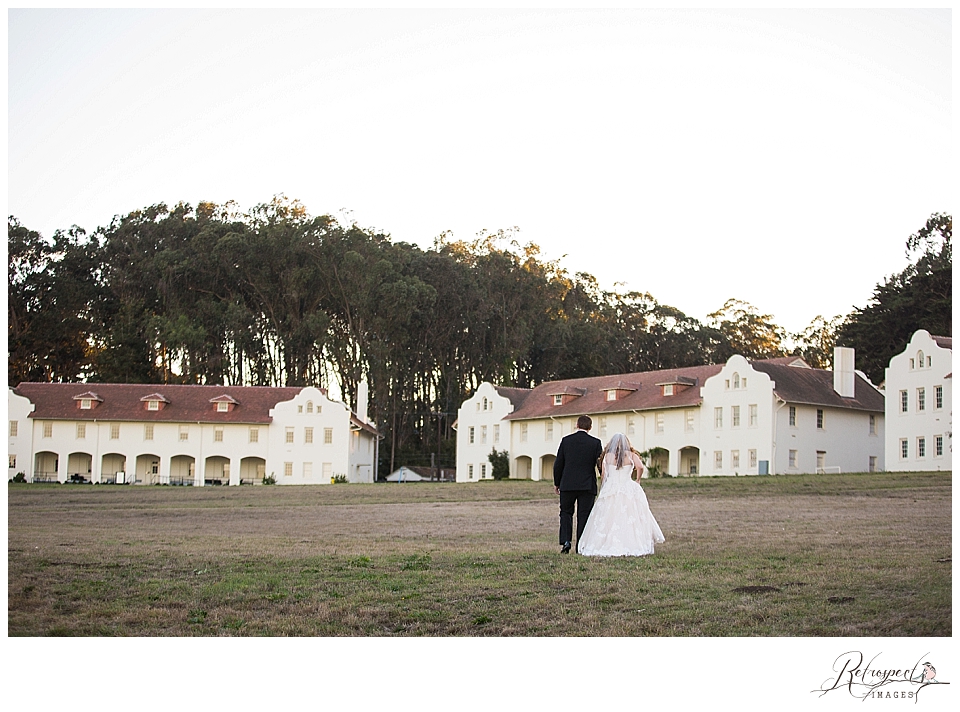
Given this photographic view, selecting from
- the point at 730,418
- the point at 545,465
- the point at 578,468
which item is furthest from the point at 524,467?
the point at 578,468

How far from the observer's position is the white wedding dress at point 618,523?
13.7 m

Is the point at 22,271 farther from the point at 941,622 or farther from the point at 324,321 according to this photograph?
the point at 941,622

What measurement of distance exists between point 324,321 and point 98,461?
46.2 feet

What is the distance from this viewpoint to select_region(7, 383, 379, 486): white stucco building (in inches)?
2304

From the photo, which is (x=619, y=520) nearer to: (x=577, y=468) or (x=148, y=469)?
(x=577, y=468)

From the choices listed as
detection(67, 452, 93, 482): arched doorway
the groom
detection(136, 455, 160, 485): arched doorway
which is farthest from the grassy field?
detection(67, 452, 93, 482): arched doorway

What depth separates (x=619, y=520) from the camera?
13.7 meters

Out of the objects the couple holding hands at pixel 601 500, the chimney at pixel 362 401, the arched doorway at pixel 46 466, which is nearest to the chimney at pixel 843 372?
the chimney at pixel 362 401

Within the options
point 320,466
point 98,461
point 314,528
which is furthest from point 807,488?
point 98,461

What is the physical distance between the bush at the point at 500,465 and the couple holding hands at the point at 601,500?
1783 inches

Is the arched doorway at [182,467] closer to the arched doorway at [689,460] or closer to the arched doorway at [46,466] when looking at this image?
the arched doorway at [46,466]

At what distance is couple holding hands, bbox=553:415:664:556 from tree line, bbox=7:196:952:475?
4618 centimetres

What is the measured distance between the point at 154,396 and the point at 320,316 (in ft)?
33.0

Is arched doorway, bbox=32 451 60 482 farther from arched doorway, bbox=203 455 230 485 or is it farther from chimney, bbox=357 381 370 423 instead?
chimney, bbox=357 381 370 423
